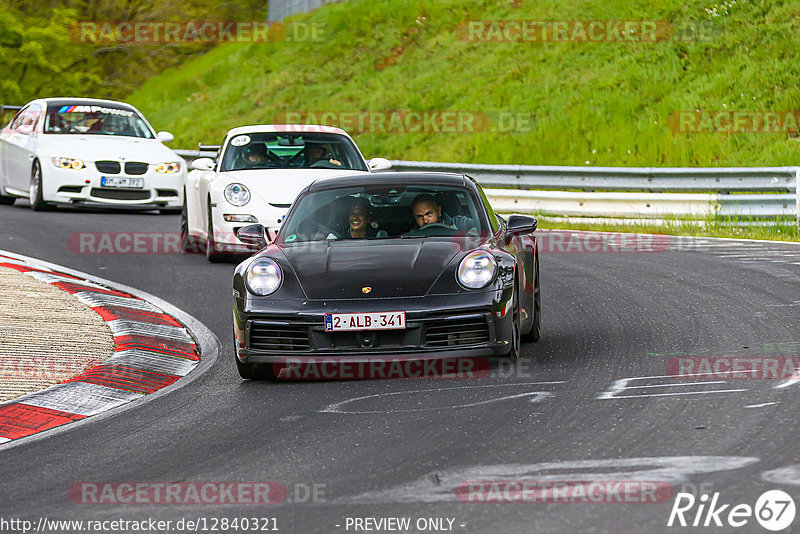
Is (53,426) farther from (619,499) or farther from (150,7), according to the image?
Result: (150,7)

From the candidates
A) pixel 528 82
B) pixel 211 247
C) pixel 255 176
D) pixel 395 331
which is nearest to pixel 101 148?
pixel 211 247

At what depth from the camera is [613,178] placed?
18.9 meters

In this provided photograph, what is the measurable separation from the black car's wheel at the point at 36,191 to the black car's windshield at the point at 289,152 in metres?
5.00

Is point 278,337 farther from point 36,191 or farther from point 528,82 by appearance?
point 528,82

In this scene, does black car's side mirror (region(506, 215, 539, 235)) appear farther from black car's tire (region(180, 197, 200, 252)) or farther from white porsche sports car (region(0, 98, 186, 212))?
white porsche sports car (region(0, 98, 186, 212))

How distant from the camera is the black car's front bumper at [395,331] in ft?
23.6

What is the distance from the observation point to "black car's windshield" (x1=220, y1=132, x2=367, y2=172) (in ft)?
45.0

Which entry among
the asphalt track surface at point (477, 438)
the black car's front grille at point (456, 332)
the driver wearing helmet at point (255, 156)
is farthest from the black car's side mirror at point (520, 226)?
the driver wearing helmet at point (255, 156)

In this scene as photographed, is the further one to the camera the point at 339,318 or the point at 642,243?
the point at 642,243

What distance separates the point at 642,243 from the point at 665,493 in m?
11.2

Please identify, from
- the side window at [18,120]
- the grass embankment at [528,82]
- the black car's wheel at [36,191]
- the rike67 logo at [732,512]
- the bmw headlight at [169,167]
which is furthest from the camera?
the grass embankment at [528,82]

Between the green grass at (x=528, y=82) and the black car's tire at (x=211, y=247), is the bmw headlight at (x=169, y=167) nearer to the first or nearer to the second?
the black car's tire at (x=211, y=247)

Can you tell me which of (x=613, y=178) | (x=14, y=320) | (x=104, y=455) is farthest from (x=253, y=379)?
(x=613, y=178)

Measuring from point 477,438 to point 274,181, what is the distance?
7.79 meters
